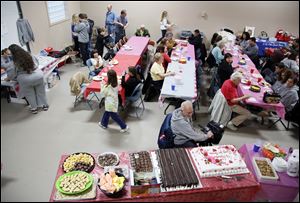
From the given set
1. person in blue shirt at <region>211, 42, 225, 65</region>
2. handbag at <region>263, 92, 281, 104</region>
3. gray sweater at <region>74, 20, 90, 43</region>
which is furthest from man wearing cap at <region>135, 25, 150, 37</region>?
handbag at <region>263, 92, 281, 104</region>

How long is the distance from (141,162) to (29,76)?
5.81 ft

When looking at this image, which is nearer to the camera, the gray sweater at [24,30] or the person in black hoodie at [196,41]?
the gray sweater at [24,30]

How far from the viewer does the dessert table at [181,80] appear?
5023 millimetres

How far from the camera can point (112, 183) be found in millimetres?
2678

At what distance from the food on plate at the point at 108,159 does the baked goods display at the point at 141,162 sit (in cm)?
20

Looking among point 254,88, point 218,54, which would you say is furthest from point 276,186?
point 218,54

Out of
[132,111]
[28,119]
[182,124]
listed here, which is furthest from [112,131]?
[28,119]

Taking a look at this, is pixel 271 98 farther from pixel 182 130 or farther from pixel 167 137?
pixel 167 137

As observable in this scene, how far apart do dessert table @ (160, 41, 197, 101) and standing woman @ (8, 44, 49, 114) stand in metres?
3.30

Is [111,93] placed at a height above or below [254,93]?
above

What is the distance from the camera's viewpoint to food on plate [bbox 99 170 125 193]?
2.62 m

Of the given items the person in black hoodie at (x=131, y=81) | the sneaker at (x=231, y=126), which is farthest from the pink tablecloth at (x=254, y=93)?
the person in black hoodie at (x=131, y=81)

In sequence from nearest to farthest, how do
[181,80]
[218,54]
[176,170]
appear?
[176,170]
[181,80]
[218,54]

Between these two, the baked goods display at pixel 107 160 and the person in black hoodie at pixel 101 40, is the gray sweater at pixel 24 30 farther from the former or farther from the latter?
the person in black hoodie at pixel 101 40
